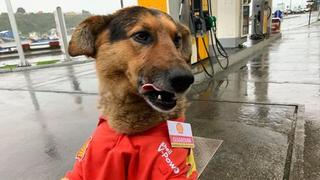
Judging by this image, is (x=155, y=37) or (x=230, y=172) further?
(x=230, y=172)

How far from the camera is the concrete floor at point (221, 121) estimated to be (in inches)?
125

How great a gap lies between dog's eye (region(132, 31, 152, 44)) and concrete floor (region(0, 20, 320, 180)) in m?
1.58

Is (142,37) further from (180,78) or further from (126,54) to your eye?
(180,78)

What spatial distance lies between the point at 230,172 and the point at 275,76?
15.2 feet

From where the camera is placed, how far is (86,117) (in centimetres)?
507

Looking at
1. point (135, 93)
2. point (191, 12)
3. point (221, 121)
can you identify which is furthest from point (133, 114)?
point (191, 12)

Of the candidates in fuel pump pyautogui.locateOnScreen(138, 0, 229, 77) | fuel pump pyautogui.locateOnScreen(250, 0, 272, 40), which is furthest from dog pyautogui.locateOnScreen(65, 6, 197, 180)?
fuel pump pyautogui.locateOnScreen(250, 0, 272, 40)

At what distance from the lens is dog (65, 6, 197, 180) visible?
Answer: 5.55 ft

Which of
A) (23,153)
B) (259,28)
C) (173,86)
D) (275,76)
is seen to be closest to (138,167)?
(173,86)

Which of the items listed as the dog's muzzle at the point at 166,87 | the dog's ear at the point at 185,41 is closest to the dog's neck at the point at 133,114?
the dog's muzzle at the point at 166,87

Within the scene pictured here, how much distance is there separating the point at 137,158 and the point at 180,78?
55 cm

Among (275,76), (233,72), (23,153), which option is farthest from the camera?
(233,72)

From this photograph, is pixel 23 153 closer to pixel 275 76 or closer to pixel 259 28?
pixel 275 76

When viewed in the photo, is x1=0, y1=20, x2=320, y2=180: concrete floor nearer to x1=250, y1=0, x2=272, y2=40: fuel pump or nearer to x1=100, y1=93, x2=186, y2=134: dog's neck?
x1=100, y1=93, x2=186, y2=134: dog's neck
